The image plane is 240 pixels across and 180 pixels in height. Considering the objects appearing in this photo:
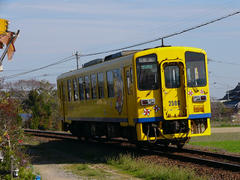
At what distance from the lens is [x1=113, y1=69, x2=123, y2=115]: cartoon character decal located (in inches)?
493

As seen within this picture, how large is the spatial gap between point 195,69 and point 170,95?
1194 millimetres

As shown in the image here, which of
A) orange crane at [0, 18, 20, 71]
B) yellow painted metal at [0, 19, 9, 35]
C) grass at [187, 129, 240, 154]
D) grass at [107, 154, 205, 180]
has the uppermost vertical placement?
yellow painted metal at [0, 19, 9, 35]

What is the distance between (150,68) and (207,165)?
3.36 meters

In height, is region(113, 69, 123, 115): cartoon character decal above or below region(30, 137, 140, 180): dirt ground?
above

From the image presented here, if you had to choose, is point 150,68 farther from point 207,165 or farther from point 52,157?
point 52,157

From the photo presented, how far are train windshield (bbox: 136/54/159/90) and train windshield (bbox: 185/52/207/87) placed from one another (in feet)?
3.37

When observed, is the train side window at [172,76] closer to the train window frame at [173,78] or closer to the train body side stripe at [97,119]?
the train window frame at [173,78]

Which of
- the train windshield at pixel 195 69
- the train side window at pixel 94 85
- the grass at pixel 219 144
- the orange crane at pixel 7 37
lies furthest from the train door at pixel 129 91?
the orange crane at pixel 7 37

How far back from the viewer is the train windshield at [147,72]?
37.5 ft

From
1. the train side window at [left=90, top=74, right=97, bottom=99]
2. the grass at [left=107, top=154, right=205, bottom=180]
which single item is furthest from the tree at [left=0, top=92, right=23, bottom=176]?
the train side window at [left=90, top=74, right=97, bottom=99]

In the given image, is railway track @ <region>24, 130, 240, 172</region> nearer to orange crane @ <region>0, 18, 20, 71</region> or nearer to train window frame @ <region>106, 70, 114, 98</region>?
train window frame @ <region>106, 70, 114, 98</region>

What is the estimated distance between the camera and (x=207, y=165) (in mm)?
9930

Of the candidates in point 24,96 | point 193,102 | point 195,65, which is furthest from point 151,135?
point 24,96

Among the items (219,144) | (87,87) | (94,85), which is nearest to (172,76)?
(94,85)
